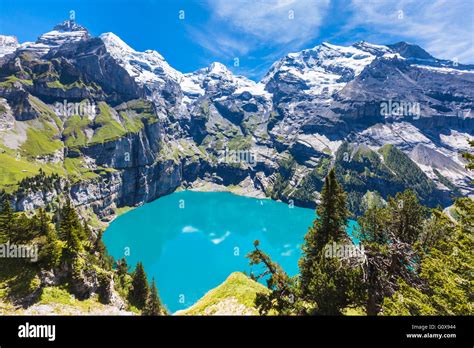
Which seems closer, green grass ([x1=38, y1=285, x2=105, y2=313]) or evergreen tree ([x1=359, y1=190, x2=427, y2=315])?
Result: evergreen tree ([x1=359, y1=190, x2=427, y2=315])

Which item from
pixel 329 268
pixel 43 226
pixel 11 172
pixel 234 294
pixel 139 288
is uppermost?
pixel 11 172

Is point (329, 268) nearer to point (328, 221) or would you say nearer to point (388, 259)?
point (388, 259)

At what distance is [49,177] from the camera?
19538 centimetres

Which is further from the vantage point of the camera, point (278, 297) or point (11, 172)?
point (11, 172)

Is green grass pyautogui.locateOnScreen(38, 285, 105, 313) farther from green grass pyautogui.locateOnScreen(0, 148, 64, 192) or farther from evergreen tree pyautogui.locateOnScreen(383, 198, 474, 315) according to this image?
green grass pyautogui.locateOnScreen(0, 148, 64, 192)

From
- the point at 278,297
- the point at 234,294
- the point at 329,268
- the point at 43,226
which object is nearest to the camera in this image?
the point at 278,297

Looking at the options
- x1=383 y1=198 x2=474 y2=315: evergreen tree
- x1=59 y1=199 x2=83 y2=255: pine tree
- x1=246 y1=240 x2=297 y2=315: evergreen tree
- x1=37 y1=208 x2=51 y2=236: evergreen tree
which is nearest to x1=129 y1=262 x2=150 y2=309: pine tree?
x1=59 y1=199 x2=83 y2=255: pine tree

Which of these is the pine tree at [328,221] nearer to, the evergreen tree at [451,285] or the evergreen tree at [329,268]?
the evergreen tree at [329,268]

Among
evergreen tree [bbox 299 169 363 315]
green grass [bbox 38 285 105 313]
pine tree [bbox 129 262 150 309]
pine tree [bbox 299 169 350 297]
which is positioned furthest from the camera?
pine tree [bbox 129 262 150 309]

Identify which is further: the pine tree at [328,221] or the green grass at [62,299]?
the pine tree at [328,221]

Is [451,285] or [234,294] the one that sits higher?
[451,285]

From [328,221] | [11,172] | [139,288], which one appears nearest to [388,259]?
[328,221]

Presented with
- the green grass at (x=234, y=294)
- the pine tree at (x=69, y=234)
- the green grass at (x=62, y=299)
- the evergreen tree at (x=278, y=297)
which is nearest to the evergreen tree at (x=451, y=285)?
the evergreen tree at (x=278, y=297)
